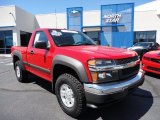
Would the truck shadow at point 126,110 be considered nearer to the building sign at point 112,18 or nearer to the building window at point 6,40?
the building sign at point 112,18

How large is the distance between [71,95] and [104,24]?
22.8 metres

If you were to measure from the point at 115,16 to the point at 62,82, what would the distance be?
22418 millimetres

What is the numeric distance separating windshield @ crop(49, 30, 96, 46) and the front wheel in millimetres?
A: 1060

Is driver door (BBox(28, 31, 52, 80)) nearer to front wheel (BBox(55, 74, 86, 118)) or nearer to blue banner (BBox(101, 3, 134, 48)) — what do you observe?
front wheel (BBox(55, 74, 86, 118))

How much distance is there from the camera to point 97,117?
12.0ft

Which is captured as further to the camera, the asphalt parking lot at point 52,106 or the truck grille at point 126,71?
the asphalt parking lot at point 52,106

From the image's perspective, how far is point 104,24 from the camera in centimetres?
2531

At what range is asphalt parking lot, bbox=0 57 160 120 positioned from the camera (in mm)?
3707

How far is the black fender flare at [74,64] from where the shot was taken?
126 inches

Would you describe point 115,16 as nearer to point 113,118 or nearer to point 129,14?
point 129,14

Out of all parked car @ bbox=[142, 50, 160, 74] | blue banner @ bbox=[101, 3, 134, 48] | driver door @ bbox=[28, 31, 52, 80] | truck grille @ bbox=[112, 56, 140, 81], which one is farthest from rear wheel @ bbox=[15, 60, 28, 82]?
blue banner @ bbox=[101, 3, 134, 48]

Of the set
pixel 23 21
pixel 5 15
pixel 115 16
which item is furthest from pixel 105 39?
pixel 5 15

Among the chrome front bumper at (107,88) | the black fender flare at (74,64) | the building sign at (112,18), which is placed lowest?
the chrome front bumper at (107,88)

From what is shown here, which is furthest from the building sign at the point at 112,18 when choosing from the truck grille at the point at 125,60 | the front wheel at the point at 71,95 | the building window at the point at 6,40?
the front wheel at the point at 71,95
